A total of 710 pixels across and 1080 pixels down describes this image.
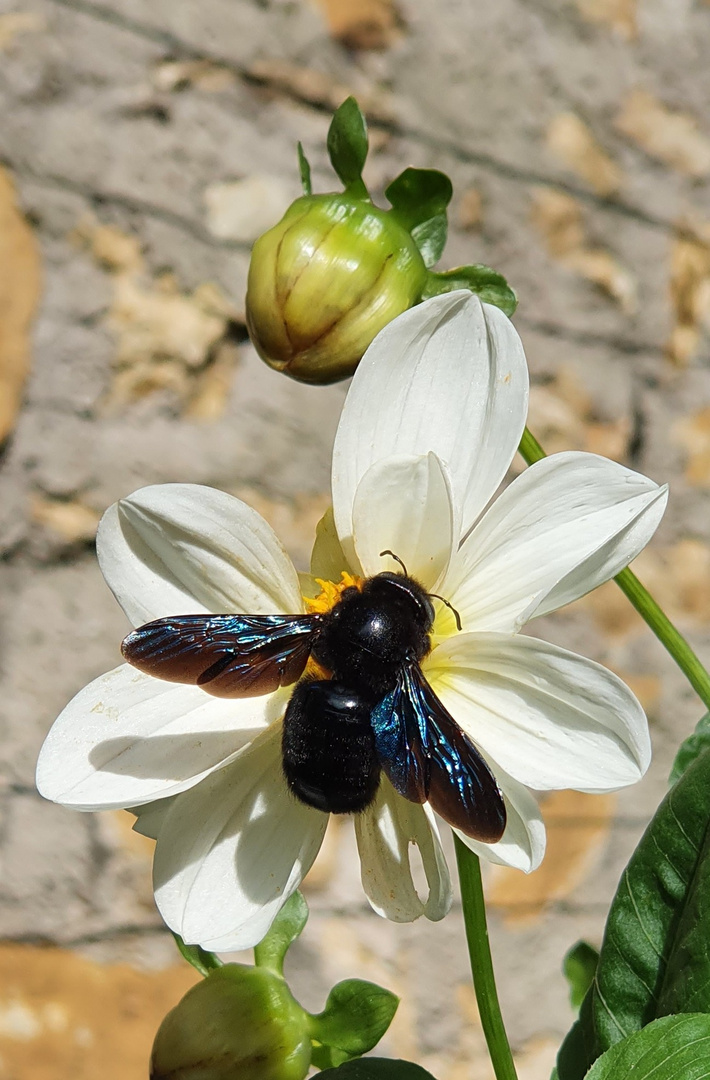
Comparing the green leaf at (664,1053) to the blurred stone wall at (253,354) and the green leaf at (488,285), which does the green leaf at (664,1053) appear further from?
the blurred stone wall at (253,354)

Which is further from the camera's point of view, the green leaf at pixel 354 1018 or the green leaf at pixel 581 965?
the green leaf at pixel 581 965

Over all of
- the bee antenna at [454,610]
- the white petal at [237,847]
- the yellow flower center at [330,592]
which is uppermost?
the bee antenna at [454,610]

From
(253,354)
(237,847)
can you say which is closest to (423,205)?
(237,847)

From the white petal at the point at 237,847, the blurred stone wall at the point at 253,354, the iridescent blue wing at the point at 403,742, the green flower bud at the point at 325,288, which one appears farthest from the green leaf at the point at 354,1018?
the blurred stone wall at the point at 253,354

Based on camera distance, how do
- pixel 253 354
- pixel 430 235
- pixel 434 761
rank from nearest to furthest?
pixel 434 761 → pixel 430 235 → pixel 253 354

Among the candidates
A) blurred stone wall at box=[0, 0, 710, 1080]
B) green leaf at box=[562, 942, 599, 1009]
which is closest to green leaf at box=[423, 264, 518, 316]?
green leaf at box=[562, 942, 599, 1009]

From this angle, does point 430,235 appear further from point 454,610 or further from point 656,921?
point 656,921

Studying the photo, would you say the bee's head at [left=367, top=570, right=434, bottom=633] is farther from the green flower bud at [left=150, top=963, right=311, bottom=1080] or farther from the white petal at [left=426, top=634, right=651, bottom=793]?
the green flower bud at [left=150, top=963, right=311, bottom=1080]
